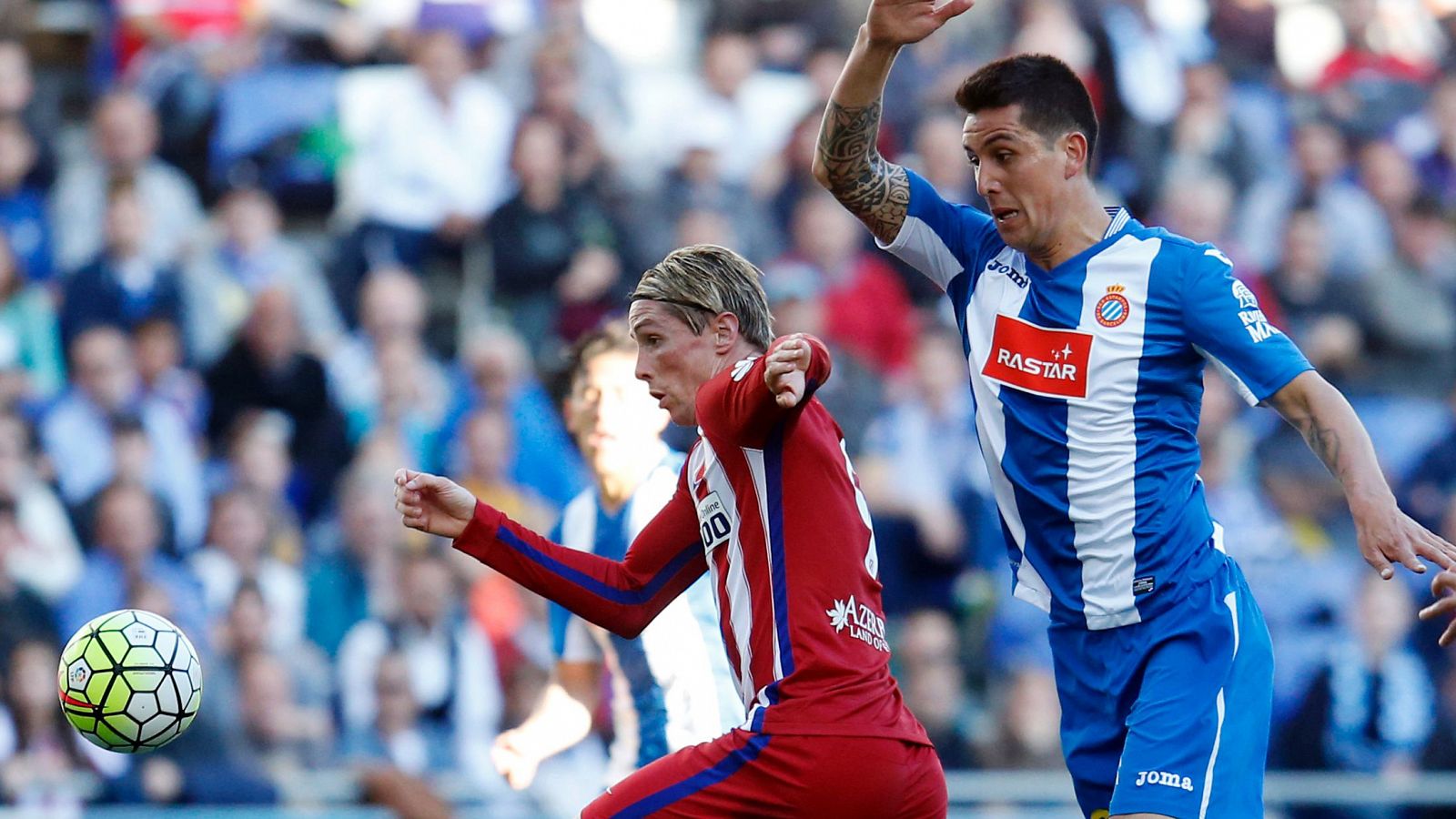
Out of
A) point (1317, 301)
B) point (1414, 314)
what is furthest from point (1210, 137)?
point (1414, 314)

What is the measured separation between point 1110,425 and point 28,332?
24.1 feet

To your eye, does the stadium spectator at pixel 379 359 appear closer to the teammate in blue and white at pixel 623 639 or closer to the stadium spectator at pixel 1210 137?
the teammate in blue and white at pixel 623 639

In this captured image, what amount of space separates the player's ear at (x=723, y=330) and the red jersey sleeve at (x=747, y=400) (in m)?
0.35

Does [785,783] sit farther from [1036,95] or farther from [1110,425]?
[1036,95]

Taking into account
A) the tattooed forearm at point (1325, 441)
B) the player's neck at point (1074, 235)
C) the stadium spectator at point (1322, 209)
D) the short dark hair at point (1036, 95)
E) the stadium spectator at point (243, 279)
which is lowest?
the tattooed forearm at point (1325, 441)

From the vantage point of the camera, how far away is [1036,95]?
201 inches

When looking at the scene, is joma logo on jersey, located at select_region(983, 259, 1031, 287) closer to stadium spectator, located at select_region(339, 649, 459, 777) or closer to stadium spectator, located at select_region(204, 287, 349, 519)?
stadium spectator, located at select_region(339, 649, 459, 777)

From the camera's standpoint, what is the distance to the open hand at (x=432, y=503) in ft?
16.2

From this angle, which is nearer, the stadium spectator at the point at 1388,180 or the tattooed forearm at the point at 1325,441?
the tattooed forearm at the point at 1325,441

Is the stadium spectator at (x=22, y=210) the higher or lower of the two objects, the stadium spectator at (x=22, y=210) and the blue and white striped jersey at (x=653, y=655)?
the higher

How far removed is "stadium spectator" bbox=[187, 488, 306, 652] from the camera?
31.9ft

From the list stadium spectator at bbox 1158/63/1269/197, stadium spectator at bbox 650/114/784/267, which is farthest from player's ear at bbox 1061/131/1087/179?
stadium spectator at bbox 1158/63/1269/197

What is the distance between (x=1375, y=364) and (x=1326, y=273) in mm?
692

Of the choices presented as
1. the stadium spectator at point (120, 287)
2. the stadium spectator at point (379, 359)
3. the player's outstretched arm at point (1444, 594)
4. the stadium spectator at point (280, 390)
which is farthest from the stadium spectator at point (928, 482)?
the player's outstretched arm at point (1444, 594)
